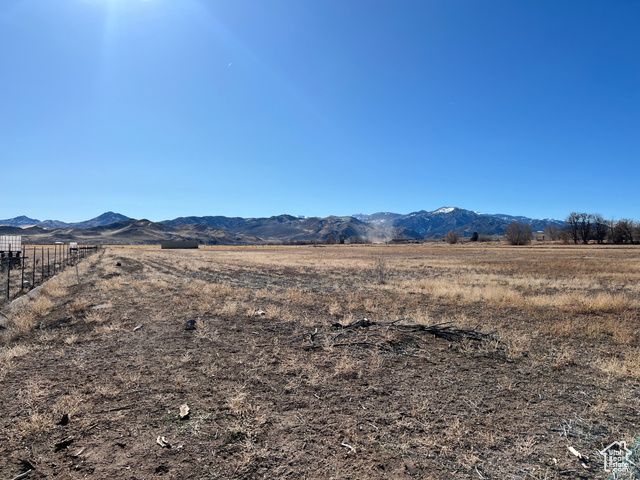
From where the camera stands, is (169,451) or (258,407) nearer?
(169,451)

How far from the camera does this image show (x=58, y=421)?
4.63 m

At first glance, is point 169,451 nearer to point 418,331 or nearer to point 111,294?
point 418,331

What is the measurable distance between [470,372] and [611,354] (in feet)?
14.2

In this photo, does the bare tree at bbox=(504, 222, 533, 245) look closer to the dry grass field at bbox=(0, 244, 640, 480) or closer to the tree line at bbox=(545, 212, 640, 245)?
the tree line at bbox=(545, 212, 640, 245)

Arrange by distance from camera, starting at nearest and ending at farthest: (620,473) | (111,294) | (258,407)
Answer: (620,473)
(258,407)
(111,294)

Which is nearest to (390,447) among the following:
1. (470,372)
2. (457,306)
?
(470,372)

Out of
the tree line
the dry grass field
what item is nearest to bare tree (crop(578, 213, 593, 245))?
the tree line
